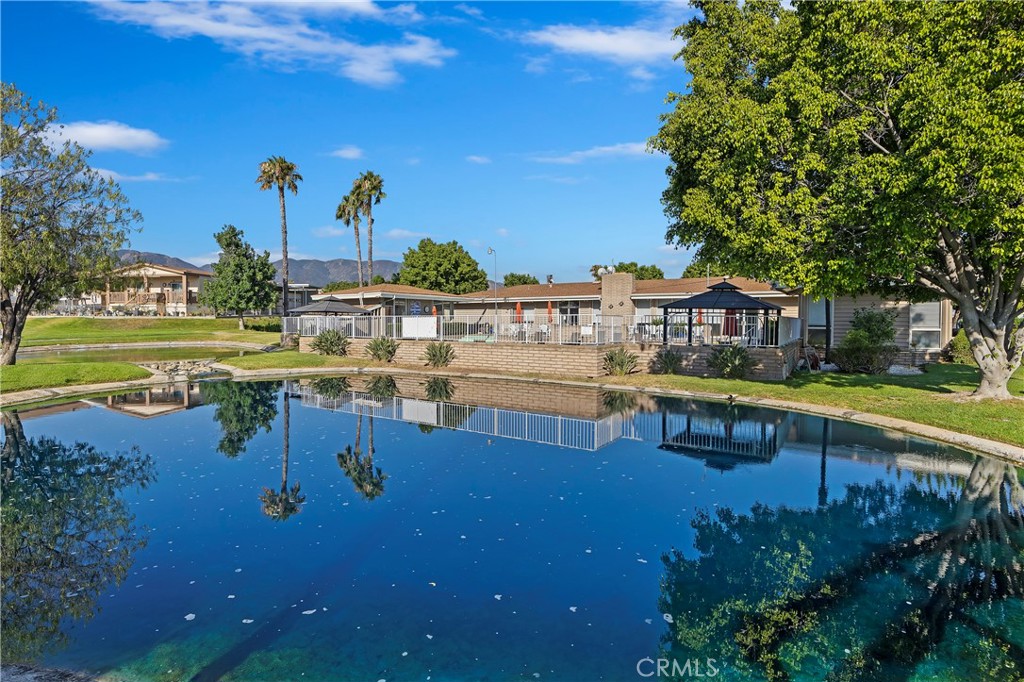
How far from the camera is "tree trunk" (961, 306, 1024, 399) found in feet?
52.9

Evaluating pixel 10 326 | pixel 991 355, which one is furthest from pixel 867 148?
pixel 10 326

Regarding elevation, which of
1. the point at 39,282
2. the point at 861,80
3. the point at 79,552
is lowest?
the point at 79,552

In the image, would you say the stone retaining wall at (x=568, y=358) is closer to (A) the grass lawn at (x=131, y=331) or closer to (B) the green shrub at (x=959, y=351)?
(B) the green shrub at (x=959, y=351)

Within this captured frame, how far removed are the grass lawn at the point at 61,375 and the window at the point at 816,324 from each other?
30077mm

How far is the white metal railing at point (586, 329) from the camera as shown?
22.9 m

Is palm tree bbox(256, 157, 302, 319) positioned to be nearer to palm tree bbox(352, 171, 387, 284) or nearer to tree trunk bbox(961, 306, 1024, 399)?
palm tree bbox(352, 171, 387, 284)

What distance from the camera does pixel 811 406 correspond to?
669 inches

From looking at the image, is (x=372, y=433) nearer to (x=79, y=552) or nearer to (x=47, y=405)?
(x=79, y=552)

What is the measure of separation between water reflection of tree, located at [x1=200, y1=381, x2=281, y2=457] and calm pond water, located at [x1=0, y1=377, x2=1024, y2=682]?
41cm

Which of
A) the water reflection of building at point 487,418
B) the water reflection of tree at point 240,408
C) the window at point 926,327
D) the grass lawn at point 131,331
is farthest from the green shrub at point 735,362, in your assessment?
the grass lawn at point 131,331

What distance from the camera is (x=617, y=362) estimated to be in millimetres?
23656

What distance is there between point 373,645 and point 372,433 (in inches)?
381

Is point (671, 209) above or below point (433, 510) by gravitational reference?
above

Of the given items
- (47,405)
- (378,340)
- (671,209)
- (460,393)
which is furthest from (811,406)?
(47,405)
